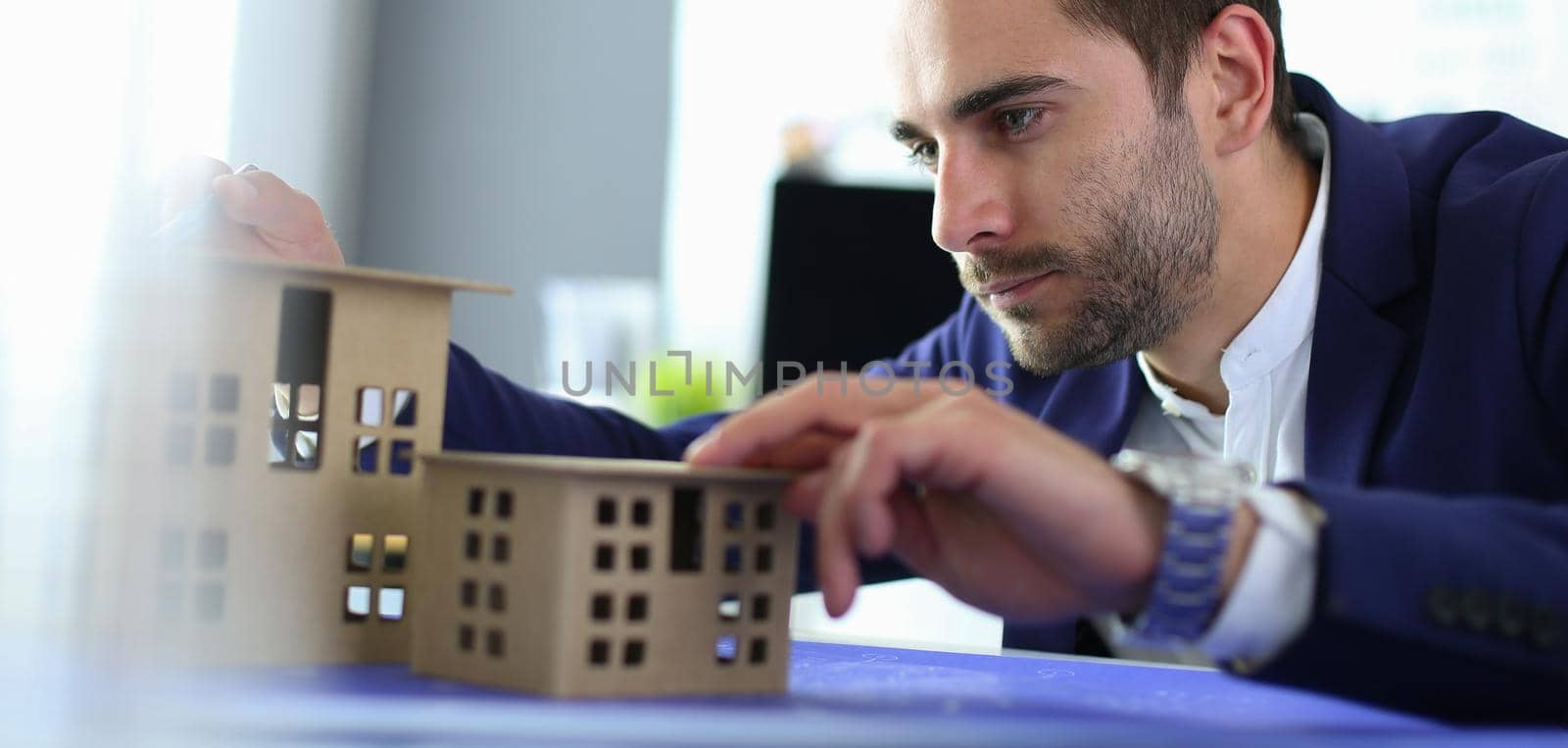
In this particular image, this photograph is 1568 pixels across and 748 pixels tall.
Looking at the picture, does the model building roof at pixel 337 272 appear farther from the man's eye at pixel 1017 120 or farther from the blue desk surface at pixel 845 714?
the man's eye at pixel 1017 120

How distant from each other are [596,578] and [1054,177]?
87 centimetres

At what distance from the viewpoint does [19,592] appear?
527 millimetres

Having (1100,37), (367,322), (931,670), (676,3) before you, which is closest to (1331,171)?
(1100,37)

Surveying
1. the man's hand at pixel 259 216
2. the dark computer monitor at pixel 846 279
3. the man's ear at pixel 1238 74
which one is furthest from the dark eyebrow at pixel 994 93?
the dark computer monitor at pixel 846 279

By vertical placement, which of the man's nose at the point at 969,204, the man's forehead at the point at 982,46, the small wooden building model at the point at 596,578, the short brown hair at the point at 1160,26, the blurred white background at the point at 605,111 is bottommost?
the small wooden building model at the point at 596,578

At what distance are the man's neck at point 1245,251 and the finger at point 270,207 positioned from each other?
0.95 m

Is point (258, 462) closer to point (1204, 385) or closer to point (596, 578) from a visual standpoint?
point (596, 578)

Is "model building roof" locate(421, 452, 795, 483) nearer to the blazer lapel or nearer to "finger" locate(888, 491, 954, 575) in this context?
"finger" locate(888, 491, 954, 575)

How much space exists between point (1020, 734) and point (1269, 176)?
46.2 inches

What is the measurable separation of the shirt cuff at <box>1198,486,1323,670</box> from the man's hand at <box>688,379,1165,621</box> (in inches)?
1.7

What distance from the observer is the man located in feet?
2.08

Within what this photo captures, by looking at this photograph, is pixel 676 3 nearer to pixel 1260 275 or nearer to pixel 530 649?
pixel 1260 275

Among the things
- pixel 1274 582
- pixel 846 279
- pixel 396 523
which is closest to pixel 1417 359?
pixel 1274 582

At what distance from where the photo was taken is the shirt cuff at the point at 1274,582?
25.2 inches
